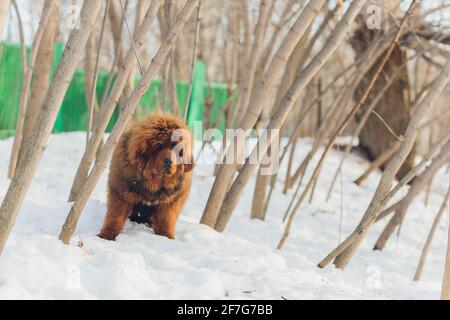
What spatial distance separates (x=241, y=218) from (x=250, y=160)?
2.93 metres

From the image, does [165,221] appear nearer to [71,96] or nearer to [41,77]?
[41,77]

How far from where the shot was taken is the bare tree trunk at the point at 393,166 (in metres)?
5.20

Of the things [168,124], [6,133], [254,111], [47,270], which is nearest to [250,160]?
[254,111]

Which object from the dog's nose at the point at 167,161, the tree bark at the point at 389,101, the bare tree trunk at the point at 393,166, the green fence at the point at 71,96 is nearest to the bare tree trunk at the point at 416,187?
the bare tree trunk at the point at 393,166

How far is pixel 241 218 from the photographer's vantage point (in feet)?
27.4

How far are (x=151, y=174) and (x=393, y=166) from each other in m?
2.19

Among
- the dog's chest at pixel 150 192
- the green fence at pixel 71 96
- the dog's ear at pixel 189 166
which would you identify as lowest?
the green fence at pixel 71 96

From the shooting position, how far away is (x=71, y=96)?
47.1 ft

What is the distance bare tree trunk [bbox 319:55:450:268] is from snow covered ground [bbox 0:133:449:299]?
329 mm

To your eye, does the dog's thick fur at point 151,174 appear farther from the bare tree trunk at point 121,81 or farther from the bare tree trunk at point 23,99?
the bare tree trunk at point 23,99

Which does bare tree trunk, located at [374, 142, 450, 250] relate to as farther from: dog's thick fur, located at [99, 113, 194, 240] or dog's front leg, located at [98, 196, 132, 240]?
dog's front leg, located at [98, 196, 132, 240]

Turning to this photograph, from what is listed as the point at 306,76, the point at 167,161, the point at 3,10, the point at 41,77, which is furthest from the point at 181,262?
the point at 41,77

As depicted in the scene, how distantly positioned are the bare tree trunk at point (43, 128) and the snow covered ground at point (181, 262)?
0.25 metres
